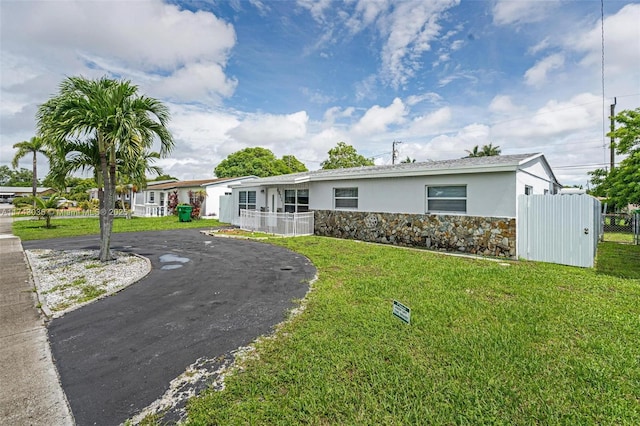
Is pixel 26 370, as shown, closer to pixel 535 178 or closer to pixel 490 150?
pixel 535 178

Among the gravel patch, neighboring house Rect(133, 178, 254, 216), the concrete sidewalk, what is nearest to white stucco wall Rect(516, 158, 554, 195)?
the concrete sidewalk

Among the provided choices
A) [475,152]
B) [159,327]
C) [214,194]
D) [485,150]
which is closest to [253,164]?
[214,194]

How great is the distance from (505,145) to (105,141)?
3878 cm

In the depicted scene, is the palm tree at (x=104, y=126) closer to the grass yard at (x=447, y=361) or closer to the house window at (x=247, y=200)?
the grass yard at (x=447, y=361)

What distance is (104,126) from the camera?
7.84 metres

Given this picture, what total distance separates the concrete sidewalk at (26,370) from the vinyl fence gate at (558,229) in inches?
426

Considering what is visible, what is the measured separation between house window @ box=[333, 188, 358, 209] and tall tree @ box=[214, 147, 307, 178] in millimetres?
32537

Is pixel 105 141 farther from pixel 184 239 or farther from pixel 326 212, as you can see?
pixel 326 212

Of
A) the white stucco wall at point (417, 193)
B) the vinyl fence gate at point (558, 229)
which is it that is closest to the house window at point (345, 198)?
the white stucco wall at point (417, 193)

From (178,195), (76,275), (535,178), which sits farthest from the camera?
(178,195)

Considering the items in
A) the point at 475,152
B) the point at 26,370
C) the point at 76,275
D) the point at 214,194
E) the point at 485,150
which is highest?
the point at 485,150

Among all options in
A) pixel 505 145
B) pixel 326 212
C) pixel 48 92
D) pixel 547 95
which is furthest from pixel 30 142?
pixel 505 145

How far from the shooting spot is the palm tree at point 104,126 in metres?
7.50

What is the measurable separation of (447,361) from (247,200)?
1745cm
